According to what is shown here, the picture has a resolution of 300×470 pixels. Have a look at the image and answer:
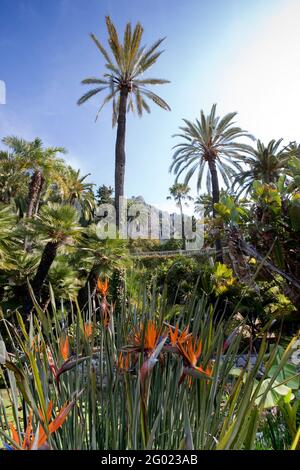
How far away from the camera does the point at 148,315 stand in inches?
37.2

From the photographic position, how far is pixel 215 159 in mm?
20156

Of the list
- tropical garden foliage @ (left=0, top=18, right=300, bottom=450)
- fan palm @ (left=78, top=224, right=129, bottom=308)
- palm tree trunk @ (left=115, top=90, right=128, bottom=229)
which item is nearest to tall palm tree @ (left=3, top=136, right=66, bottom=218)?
tropical garden foliage @ (left=0, top=18, right=300, bottom=450)

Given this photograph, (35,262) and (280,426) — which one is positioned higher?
(35,262)

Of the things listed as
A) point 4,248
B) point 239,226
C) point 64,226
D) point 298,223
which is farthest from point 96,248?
point 298,223

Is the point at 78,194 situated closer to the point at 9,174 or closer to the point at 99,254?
the point at 9,174

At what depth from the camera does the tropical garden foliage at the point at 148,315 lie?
2.51ft

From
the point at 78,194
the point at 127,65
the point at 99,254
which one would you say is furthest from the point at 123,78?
the point at 78,194

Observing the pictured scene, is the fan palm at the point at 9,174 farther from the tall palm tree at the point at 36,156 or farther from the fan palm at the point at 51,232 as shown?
the fan palm at the point at 51,232

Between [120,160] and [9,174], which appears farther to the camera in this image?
[9,174]

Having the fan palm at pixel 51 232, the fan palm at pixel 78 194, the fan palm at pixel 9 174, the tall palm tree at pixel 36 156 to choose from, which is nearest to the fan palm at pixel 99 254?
the fan palm at pixel 51 232

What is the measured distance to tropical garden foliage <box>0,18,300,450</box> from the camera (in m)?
0.77

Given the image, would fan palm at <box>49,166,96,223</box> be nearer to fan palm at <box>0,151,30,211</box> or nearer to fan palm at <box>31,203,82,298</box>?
fan palm at <box>0,151,30,211</box>
